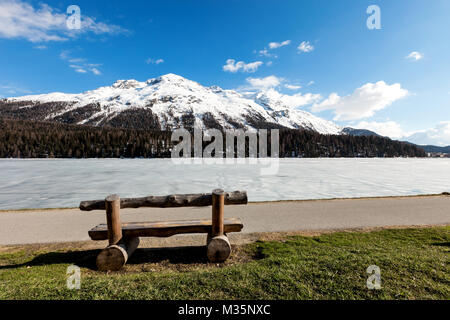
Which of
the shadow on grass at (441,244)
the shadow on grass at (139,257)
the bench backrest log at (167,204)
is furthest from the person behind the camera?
the shadow on grass at (441,244)

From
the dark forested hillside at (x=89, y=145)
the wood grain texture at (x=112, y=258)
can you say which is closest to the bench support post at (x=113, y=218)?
the wood grain texture at (x=112, y=258)

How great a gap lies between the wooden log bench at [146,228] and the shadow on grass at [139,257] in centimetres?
40

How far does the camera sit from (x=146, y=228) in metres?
6.35

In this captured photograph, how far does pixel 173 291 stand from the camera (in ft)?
13.8

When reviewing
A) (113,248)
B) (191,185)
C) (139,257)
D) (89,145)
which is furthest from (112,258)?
(89,145)

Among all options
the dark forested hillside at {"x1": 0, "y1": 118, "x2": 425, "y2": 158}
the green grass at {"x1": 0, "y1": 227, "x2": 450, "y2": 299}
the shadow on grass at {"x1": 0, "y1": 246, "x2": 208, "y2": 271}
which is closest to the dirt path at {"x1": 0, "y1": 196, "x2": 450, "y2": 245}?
the shadow on grass at {"x1": 0, "y1": 246, "x2": 208, "y2": 271}

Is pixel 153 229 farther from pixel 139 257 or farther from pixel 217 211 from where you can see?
pixel 217 211

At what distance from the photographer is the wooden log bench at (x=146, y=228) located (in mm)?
5965

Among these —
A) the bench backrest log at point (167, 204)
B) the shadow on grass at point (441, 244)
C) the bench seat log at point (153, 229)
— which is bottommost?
the shadow on grass at point (441, 244)

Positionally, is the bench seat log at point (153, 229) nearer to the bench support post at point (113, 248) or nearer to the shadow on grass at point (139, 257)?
the bench support post at point (113, 248)

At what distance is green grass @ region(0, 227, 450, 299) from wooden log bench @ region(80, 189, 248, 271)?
1.16ft

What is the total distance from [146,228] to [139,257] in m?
1.13
